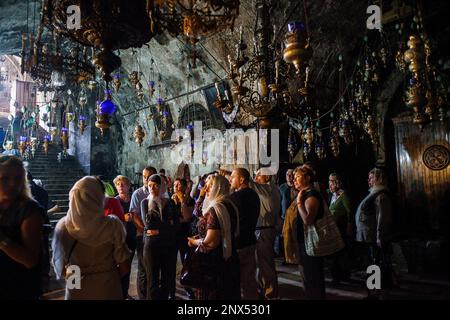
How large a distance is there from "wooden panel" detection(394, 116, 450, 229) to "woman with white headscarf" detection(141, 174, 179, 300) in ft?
24.8

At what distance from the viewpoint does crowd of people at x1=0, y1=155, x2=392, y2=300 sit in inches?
75.6

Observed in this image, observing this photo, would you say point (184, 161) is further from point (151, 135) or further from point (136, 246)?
point (136, 246)

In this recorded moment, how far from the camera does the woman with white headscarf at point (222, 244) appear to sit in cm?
268

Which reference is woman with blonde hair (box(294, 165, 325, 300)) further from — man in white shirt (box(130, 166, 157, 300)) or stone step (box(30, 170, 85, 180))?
stone step (box(30, 170, 85, 180))

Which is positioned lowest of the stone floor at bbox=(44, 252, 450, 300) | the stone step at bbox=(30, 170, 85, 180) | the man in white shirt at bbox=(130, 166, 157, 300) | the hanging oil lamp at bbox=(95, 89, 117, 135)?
the stone floor at bbox=(44, 252, 450, 300)

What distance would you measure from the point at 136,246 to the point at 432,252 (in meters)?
5.65

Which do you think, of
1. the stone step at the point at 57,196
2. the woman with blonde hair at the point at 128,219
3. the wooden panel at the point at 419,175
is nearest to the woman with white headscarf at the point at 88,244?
the woman with blonde hair at the point at 128,219

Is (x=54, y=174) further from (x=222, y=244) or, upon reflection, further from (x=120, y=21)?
(x=222, y=244)

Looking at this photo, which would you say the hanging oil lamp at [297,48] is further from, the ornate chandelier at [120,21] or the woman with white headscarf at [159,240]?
the woman with white headscarf at [159,240]

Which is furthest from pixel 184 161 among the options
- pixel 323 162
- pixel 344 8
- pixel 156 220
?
pixel 156 220

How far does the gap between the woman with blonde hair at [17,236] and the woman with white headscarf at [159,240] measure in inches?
68.5

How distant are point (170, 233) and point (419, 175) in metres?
7.76

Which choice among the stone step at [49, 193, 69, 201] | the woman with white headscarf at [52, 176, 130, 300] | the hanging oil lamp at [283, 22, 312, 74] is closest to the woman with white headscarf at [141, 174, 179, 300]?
the woman with white headscarf at [52, 176, 130, 300]

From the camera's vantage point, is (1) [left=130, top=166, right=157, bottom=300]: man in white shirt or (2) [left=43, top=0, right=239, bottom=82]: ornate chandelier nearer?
(2) [left=43, top=0, right=239, bottom=82]: ornate chandelier
